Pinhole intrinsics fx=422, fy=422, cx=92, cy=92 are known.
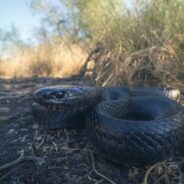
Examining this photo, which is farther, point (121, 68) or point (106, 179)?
point (121, 68)

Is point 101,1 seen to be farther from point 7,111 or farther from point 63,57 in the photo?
point 7,111

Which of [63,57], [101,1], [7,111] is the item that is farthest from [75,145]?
[63,57]

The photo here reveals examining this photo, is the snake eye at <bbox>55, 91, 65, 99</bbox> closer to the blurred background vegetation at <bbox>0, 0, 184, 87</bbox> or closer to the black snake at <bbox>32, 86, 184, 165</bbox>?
the black snake at <bbox>32, 86, 184, 165</bbox>

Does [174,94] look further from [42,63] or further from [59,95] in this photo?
[42,63]

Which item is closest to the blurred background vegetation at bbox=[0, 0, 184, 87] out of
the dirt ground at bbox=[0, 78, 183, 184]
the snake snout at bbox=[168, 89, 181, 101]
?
the snake snout at bbox=[168, 89, 181, 101]

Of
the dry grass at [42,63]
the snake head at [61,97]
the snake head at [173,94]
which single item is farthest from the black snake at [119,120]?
the dry grass at [42,63]

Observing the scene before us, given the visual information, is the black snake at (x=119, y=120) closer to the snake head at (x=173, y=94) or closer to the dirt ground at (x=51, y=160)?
the dirt ground at (x=51, y=160)
